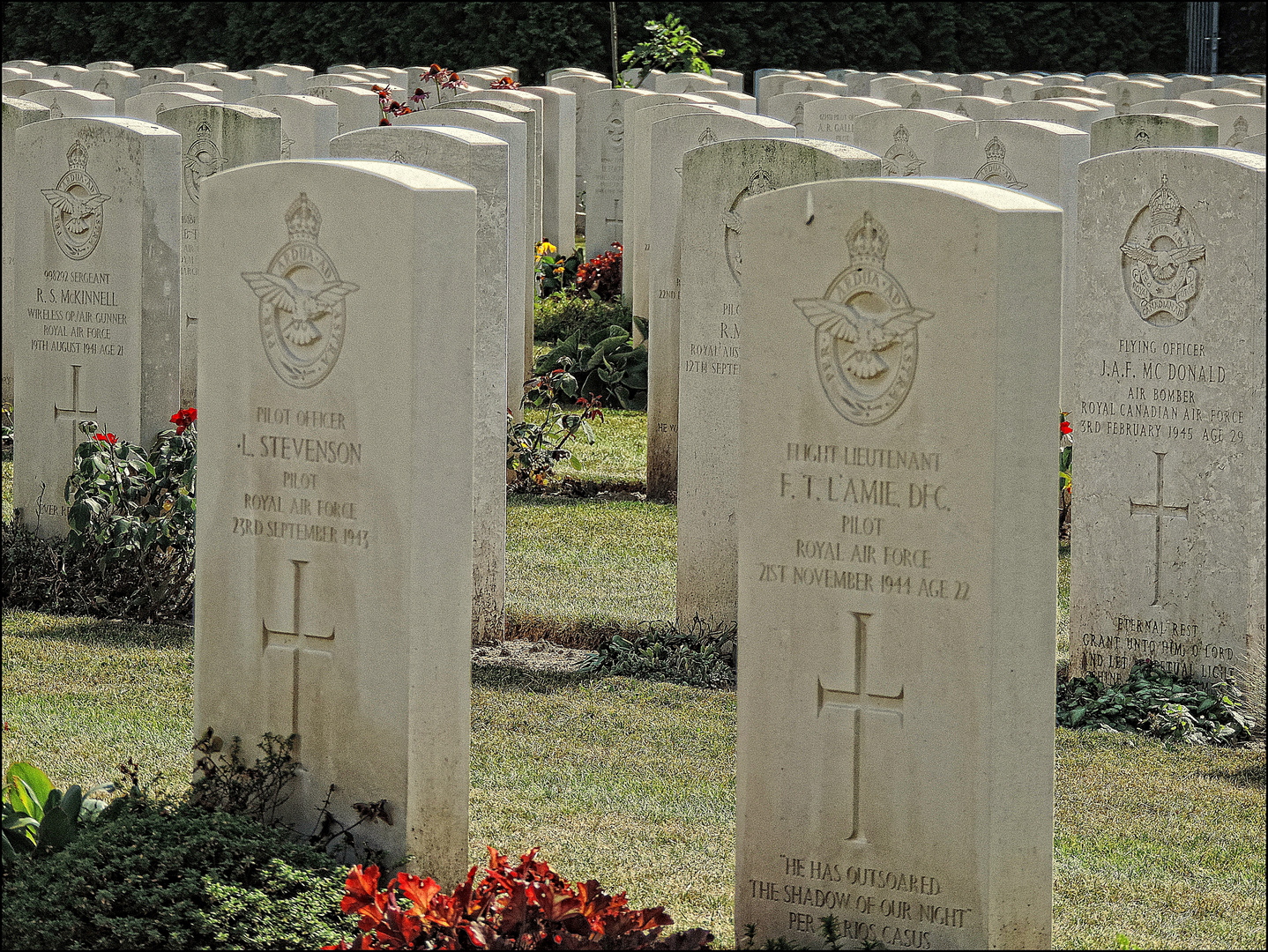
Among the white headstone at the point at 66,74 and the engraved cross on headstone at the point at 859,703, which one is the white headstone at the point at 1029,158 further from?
the white headstone at the point at 66,74

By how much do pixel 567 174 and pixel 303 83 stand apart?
5.75 meters

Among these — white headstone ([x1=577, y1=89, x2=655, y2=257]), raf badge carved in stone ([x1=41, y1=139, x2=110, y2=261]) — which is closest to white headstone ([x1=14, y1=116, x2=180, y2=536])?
raf badge carved in stone ([x1=41, y1=139, x2=110, y2=261])

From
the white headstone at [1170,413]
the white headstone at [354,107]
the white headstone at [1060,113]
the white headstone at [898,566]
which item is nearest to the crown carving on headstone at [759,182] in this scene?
the white headstone at [1170,413]

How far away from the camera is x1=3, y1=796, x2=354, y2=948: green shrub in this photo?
3793mm

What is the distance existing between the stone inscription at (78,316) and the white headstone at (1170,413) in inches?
155

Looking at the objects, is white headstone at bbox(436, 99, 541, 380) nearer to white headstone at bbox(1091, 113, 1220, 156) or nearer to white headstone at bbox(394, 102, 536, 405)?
white headstone at bbox(394, 102, 536, 405)

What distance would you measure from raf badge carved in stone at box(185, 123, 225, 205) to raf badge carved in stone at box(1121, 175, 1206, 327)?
4.93m

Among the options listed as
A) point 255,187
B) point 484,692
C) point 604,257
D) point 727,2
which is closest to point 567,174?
point 604,257

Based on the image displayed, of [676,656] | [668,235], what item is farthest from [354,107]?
[676,656]

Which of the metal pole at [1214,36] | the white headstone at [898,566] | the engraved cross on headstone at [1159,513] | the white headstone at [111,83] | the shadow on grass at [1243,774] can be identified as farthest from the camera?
the metal pole at [1214,36]

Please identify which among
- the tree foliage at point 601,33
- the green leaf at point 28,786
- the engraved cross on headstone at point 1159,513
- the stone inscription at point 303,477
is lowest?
the green leaf at point 28,786

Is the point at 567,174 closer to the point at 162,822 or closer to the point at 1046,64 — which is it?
the point at 162,822

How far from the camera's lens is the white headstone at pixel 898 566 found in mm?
3779

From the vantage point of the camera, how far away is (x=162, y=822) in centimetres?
407
